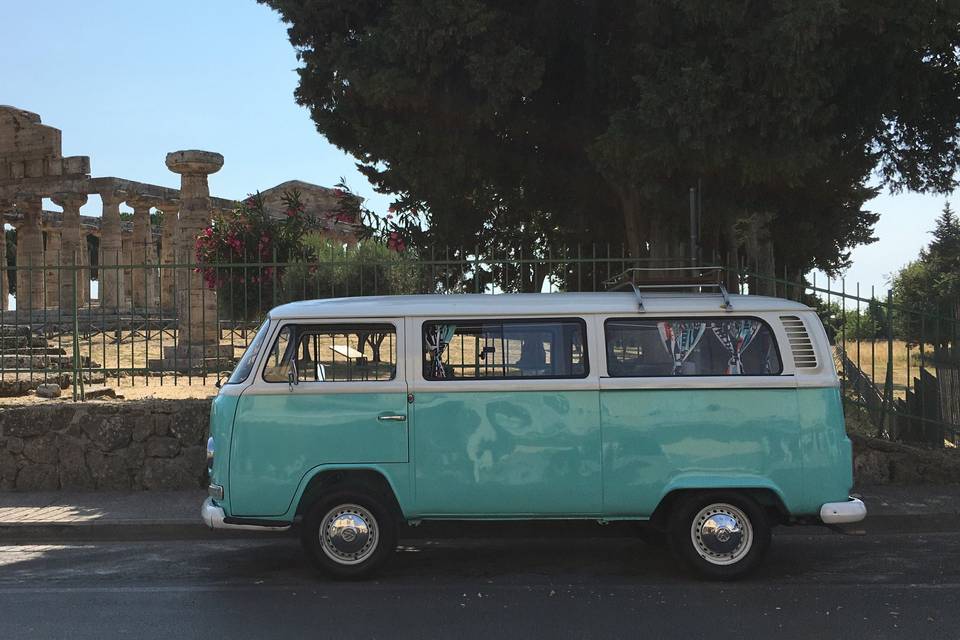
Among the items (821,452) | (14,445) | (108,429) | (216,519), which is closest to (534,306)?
(821,452)

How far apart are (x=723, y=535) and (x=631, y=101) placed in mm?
7292

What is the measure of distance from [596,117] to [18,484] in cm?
831

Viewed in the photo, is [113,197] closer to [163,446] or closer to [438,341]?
[163,446]

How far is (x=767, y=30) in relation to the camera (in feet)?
34.4

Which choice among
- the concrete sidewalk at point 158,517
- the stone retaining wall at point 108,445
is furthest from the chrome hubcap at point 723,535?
the stone retaining wall at point 108,445

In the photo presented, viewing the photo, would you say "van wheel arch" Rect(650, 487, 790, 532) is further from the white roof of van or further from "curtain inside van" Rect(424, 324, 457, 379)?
"curtain inside van" Rect(424, 324, 457, 379)

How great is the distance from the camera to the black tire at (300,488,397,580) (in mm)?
6902

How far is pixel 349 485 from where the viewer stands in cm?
692

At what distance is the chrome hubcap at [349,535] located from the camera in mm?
6922

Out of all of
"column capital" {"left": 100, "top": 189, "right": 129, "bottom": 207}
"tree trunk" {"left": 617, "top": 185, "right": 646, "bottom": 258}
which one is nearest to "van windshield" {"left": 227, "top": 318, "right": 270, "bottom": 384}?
"tree trunk" {"left": 617, "top": 185, "right": 646, "bottom": 258}

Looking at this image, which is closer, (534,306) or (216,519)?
(216,519)

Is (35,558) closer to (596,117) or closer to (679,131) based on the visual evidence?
(679,131)

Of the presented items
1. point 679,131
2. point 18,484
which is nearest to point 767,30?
point 679,131

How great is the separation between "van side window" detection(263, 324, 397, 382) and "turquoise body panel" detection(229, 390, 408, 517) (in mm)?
206
